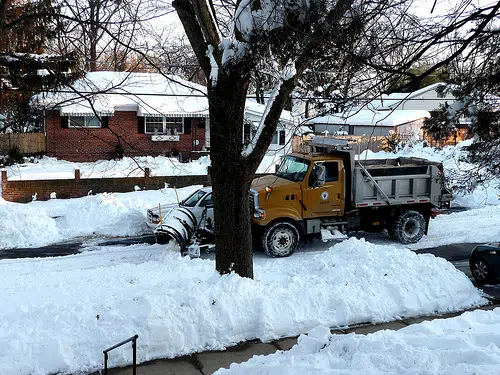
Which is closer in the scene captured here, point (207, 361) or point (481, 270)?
point (207, 361)

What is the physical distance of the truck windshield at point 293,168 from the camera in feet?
50.0

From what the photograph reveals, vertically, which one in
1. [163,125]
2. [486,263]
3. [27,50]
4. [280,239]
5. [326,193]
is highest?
[27,50]

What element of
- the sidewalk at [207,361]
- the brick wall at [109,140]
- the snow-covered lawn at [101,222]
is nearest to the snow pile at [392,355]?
the sidewalk at [207,361]

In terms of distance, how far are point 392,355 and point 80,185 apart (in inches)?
724

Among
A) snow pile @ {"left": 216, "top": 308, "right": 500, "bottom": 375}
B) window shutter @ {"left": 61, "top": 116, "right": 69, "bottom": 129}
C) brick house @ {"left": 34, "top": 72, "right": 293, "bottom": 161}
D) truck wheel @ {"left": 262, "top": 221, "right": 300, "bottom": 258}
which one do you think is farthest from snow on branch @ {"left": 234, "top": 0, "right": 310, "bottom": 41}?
window shutter @ {"left": 61, "top": 116, "right": 69, "bottom": 129}

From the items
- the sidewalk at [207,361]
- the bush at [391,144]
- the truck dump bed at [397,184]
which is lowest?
the sidewalk at [207,361]

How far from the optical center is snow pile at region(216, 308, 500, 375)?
565 cm

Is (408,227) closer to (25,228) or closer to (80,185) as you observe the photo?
(25,228)

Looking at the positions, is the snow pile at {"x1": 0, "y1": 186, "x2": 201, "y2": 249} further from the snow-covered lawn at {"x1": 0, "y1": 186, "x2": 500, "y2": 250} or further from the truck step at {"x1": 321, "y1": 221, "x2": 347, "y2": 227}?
the truck step at {"x1": 321, "y1": 221, "x2": 347, "y2": 227}

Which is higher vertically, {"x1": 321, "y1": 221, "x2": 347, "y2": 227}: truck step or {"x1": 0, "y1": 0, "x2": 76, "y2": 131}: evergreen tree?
{"x1": 0, "y1": 0, "x2": 76, "y2": 131}: evergreen tree

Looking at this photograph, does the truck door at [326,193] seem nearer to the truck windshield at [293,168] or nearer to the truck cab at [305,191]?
the truck cab at [305,191]

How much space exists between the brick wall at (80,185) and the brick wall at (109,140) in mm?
6718

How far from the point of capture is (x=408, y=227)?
16.4 metres

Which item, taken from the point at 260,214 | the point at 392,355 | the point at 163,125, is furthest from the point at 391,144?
the point at 392,355
